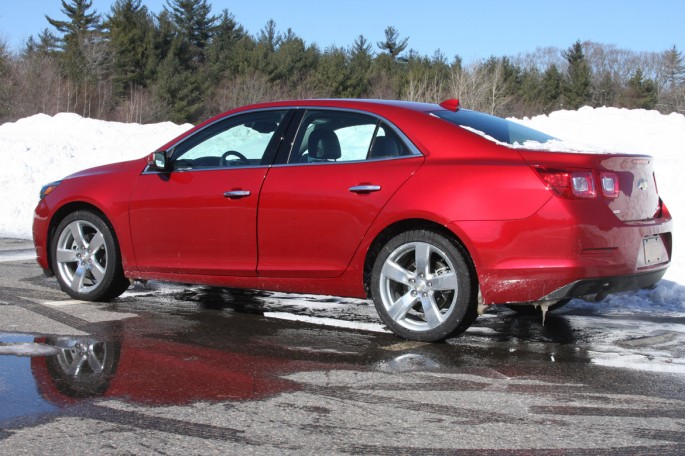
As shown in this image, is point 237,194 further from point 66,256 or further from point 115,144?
point 115,144

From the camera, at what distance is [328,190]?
5.78m

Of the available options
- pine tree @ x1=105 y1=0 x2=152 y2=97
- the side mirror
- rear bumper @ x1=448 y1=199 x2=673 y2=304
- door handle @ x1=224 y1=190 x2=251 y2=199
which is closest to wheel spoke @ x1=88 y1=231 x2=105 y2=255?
the side mirror

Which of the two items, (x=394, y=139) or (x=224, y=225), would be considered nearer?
(x=394, y=139)

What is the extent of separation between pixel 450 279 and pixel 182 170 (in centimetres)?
236

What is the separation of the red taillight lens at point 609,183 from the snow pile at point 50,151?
29.6 ft

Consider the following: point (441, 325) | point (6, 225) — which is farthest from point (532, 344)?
point (6, 225)

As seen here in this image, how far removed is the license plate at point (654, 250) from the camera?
5539 millimetres

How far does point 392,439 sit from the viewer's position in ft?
11.8

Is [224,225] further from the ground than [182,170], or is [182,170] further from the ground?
[182,170]

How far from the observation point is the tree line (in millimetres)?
48844

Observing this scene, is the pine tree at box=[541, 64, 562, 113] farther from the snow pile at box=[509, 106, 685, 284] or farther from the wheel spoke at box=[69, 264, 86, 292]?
the wheel spoke at box=[69, 264, 86, 292]

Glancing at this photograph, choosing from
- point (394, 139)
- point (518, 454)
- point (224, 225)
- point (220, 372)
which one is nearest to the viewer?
point (518, 454)

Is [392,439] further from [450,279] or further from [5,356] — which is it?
[5,356]

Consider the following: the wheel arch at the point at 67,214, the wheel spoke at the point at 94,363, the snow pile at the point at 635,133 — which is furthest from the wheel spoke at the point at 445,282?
the snow pile at the point at 635,133
